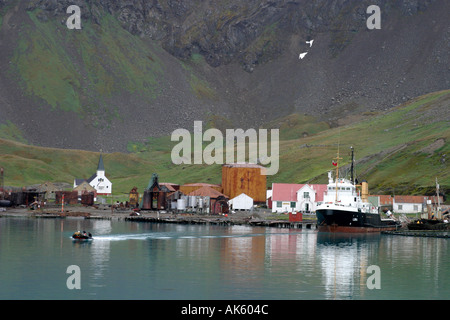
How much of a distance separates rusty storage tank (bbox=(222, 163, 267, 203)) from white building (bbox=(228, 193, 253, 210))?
3298mm

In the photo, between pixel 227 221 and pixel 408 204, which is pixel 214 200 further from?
pixel 408 204

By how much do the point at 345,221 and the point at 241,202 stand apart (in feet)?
148

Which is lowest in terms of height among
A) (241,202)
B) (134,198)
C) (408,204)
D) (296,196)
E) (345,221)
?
(345,221)

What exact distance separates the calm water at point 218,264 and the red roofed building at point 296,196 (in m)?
30.5

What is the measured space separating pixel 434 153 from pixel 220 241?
95265mm

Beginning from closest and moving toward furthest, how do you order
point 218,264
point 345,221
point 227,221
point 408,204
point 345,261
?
point 218,264 < point 345,261 < point 345,221 < point 227,221 < point 408,204

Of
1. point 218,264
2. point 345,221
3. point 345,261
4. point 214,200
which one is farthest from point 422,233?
point 218,264

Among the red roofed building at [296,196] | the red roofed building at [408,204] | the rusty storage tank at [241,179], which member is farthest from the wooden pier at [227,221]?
the rusty storage tank at [241,179]

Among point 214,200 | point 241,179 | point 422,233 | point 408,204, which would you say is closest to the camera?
point 422,233

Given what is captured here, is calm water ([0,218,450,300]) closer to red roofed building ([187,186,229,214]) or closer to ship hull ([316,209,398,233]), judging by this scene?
ship hull ([316,209,398,233])

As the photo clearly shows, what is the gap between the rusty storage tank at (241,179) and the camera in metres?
161

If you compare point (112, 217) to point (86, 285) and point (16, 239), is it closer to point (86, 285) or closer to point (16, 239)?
point (16, 239)

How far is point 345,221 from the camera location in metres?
115
